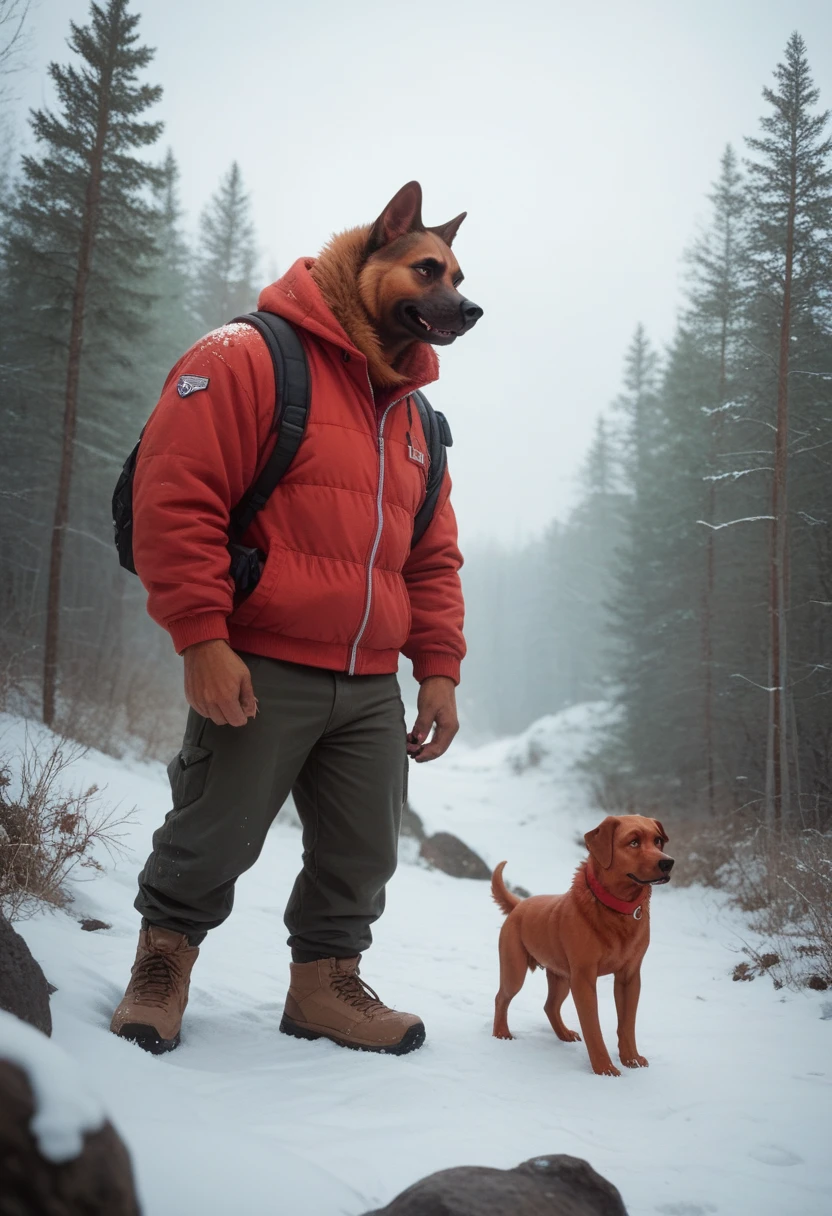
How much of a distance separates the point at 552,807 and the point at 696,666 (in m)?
6.26

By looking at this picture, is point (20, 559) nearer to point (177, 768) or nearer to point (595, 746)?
point (177, 768)

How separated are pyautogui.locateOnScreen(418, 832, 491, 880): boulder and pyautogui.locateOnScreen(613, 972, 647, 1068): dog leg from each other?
28.0ft

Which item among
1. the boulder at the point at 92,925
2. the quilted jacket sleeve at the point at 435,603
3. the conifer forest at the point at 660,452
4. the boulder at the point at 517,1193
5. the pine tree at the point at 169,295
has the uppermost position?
the pine tree at the point at 169,295

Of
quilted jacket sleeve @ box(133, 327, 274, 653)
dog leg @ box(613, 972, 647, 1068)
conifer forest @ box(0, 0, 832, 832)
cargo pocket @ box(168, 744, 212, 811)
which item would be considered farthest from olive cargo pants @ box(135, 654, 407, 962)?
conifer forest @ box(0, 0, 832, 832)

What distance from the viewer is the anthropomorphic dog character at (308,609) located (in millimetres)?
2479

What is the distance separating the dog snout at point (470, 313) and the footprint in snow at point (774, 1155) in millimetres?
2750

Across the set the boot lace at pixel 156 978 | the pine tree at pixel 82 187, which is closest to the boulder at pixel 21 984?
the boot lace at pixel 156 978

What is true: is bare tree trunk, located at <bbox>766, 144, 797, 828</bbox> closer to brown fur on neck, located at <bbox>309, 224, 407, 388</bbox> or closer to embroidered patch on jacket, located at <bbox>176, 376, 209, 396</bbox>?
brown fur on neck, located at <bbox>309, 224, 407, 388</bbox>

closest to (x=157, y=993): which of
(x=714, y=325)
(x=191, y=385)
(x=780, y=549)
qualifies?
(x=191, y=385)

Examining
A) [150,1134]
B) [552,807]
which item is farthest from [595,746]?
[150,1134]

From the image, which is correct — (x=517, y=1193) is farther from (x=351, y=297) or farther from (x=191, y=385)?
(x=351, y=297)

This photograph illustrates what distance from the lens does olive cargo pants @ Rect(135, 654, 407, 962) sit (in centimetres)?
260

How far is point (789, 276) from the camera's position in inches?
433

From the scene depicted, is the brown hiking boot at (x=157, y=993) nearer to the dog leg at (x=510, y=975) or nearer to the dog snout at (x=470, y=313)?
the dog leg at (x=510, y=975)
